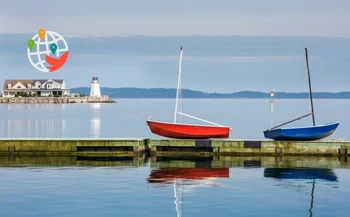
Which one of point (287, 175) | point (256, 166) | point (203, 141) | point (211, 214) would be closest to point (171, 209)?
point (211, 214)

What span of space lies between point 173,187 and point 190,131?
1385 centimetres

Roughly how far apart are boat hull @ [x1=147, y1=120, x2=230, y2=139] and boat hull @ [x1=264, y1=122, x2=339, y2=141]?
3541mm

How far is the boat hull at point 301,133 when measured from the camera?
136 ft

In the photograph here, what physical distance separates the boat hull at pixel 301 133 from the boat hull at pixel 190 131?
3.54 meters

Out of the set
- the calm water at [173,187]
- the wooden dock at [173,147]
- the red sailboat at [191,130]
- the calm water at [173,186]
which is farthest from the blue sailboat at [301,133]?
the red sailboat at [191,130]

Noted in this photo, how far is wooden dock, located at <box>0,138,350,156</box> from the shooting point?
40000 mm

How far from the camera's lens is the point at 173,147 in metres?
41.1

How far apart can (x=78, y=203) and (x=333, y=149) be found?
69.0 feet

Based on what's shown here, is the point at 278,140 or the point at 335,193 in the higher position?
the point at 278,140

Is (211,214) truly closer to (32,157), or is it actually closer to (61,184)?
(61,184)

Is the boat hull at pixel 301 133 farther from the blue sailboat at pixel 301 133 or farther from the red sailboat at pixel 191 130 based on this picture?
the red sailboat at pixel 191 130

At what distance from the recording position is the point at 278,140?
42281 mm

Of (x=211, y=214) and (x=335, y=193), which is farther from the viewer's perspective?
(x=335, y=193)

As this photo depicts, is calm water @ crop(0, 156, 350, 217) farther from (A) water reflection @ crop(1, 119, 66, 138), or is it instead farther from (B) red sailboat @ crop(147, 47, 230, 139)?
(A) water reflection @ crop(1, 119, 66, 138)
